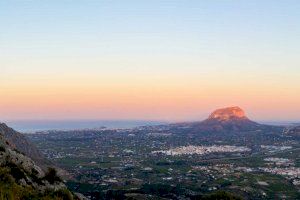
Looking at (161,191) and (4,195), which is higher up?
(4,195)

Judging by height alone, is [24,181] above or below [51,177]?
above

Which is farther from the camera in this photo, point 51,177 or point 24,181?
point 51,177

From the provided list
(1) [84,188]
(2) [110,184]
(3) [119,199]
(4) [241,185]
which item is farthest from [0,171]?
(4) [241,185]

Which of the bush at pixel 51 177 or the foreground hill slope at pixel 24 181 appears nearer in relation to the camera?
the foreground hill slope at pixel 24 181

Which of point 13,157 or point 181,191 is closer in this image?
point 13,157

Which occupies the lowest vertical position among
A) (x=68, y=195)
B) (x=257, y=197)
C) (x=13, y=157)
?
(x=257, y=197)

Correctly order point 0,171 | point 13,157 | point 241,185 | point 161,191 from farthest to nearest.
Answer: point 241,185 < point 161,191 < point 13,157 < point 0,171

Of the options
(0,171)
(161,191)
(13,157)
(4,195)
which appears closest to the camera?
(4,195)

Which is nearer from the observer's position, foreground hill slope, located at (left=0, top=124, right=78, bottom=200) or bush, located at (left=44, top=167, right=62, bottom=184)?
foreground hill slope, located at (left=0, top=124, right=78, bottom=200)

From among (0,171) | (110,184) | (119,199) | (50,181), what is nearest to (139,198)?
(119,199)

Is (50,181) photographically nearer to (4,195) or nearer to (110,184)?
(4,195)
